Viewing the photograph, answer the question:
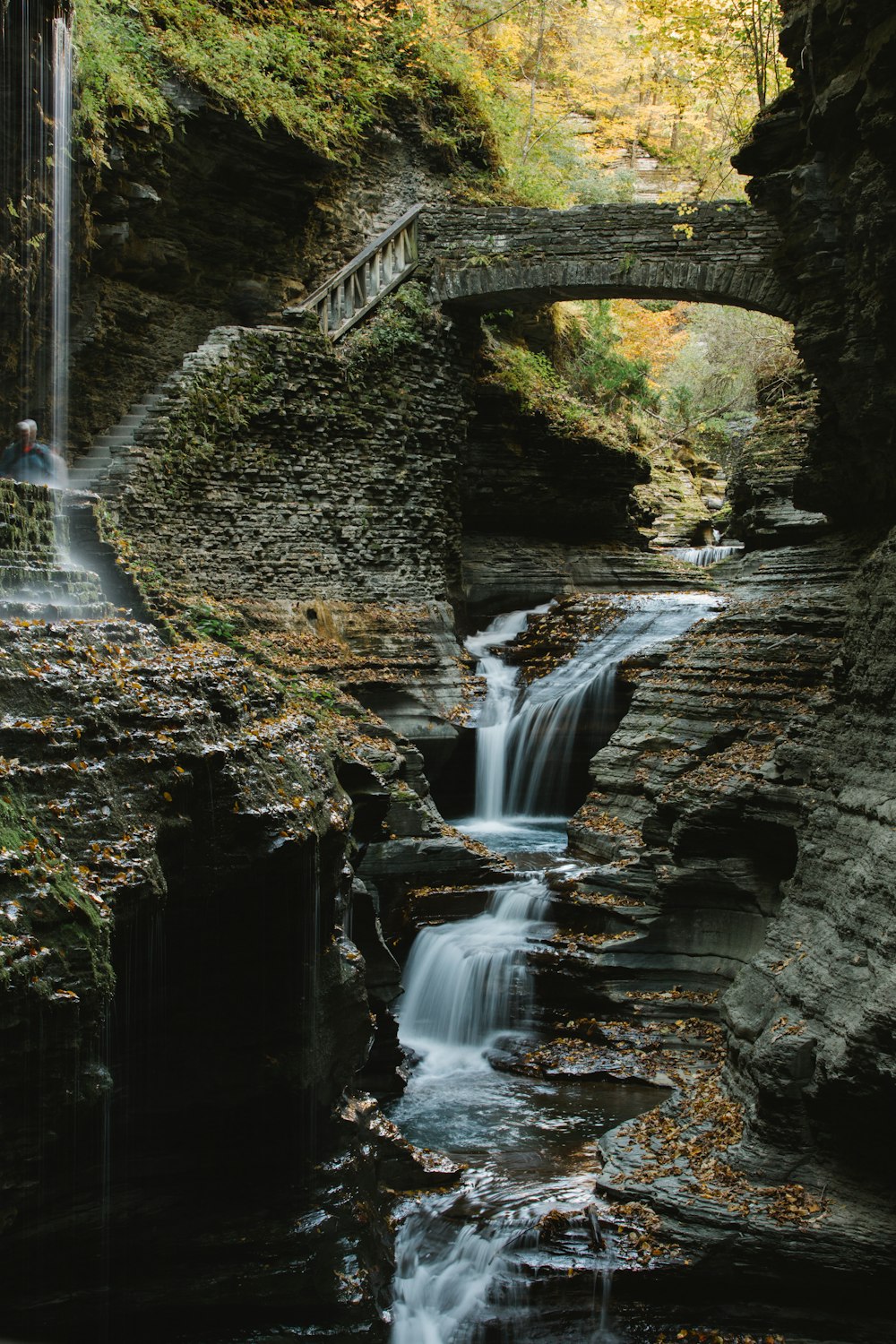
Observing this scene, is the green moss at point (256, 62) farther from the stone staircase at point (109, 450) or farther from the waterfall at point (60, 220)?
the stone staircase at point (109, 450)

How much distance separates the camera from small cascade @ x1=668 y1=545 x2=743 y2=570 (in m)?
21.4

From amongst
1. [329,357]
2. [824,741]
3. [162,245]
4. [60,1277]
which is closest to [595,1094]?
[824,741]

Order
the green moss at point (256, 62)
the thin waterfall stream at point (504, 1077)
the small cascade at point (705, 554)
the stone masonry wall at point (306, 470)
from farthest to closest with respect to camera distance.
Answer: the small cascade at point (705, 554) < the stone masonry wall at point (306, 470) < the green moss at point (256, 62) < the thin waterfall stream at point (504, 1077)

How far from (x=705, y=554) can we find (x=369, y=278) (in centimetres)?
862

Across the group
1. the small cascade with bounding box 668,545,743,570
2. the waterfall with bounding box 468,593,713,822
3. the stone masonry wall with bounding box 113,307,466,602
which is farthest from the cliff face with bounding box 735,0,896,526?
the small cascade with bounding box 668,545,743,570

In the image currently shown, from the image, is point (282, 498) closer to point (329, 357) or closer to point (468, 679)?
point (329, 357)

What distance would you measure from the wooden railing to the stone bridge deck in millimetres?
263

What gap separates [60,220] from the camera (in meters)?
12.7

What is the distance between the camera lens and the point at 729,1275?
6.25 metres

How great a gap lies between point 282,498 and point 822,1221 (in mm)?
12070

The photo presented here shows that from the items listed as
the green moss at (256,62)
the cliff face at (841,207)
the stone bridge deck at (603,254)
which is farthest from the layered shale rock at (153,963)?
the stone bridge deck at (603,254)

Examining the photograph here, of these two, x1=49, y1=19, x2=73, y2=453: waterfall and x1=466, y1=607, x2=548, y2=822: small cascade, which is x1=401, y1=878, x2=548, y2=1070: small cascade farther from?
x1=49, y1=19, x2=73, y2=453: waterfall

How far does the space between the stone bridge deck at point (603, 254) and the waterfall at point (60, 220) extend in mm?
6219

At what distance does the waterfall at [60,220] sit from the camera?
38.8ft
